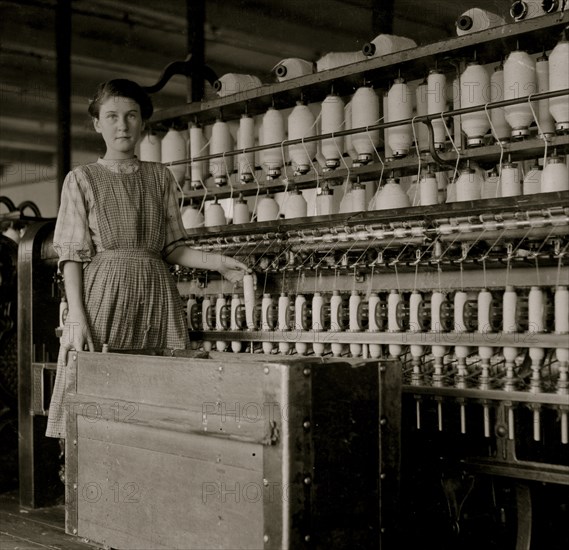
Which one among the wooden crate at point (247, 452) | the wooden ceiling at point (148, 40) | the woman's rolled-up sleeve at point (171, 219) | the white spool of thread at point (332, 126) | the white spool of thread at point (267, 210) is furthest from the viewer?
the wooden ceiling at point (148, 40)

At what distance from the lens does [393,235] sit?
286cm

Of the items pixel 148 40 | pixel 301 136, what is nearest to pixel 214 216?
pixel 301 136

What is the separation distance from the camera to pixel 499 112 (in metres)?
3.02

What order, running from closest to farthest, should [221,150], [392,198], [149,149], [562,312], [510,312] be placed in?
[562,312], [510,312], [392,198], [221,150], [149,149]

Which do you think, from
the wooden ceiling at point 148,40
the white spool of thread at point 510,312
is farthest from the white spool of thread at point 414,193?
the wooden ceiling at point 148,40

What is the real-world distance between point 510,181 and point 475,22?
28.2 inches

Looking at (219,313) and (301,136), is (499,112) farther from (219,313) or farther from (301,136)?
(219,313)

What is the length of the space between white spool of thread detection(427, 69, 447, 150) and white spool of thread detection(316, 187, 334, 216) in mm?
504

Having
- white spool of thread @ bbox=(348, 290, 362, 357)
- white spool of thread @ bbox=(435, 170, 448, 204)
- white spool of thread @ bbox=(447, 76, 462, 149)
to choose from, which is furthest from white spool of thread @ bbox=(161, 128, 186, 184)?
white spool of thread @ bbox=(348, 290, 362, 357)

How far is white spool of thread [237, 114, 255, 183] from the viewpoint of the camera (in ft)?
12.5

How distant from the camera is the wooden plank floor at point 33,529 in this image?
304cm

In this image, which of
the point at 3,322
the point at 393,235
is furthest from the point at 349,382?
the point at 3,322

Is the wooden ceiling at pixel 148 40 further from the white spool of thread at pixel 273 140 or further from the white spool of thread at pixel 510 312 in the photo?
the white spool of thread at pixel 510 312

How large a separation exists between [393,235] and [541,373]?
71 centimetres
